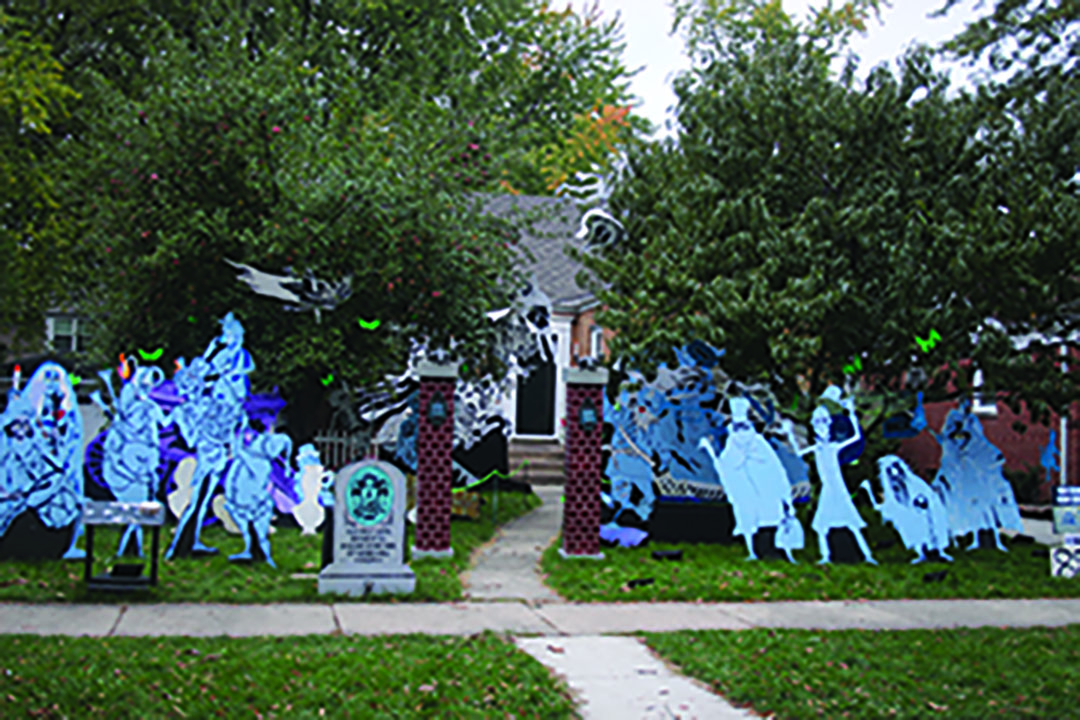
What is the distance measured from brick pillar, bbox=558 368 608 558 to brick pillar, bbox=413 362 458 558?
132 cm

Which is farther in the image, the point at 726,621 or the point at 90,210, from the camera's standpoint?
the point at 90,210

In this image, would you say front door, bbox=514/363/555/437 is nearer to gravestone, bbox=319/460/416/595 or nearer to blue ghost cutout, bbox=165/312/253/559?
blue ghost cutout, bbox=165/312/253/559

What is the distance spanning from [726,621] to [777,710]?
2571 mm

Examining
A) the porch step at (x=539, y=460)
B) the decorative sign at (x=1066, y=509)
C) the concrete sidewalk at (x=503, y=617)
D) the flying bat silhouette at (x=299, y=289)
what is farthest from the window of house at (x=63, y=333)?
the decorative sign at (x=1066, y=509)

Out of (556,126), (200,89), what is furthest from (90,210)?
(556,126)

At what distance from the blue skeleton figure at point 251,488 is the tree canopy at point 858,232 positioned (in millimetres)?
4659

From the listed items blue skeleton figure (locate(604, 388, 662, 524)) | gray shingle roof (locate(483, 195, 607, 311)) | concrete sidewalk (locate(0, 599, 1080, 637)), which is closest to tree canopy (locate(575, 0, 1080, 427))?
blue skeleton figure (locate(604, 388, 662, 524))

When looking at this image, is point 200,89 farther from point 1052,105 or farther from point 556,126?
point 556,126

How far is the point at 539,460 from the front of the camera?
20828 mm

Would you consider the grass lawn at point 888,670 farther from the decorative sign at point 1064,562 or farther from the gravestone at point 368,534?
the decorative sign at point 1064,562

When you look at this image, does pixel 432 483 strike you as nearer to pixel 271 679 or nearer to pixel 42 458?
pixel 42 458

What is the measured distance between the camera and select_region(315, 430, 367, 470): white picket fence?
15.5 meters

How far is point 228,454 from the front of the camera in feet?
34.8

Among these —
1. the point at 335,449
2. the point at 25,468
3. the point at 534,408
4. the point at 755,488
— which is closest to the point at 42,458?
the point at 25,468
